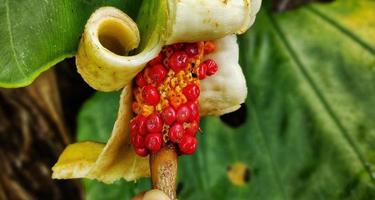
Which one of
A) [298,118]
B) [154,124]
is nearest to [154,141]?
[154,124]

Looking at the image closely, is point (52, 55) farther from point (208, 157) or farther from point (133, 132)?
point (208, 157)

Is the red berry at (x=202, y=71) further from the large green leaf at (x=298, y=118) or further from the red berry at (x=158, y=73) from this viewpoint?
the large green leaf at (x=298, y=118)

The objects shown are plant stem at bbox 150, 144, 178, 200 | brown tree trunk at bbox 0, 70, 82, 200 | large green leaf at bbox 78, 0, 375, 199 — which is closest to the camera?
plant stem at bbox 150, 144, 178, 200

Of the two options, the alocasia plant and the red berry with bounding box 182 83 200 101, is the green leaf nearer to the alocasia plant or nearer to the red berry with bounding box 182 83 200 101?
the red berry with bounding box 182 83 200 101

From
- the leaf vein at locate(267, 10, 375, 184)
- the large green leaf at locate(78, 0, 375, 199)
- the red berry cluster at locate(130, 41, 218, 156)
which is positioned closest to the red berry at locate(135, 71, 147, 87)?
the red berry cluster at locate(130, 41, 218, 156)

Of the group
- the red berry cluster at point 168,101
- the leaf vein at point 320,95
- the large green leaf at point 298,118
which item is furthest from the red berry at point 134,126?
the leaf vein at point 320,95

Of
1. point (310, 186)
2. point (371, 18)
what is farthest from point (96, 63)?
point (371, 18)

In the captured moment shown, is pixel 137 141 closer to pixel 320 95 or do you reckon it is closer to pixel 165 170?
pixel 165 170
